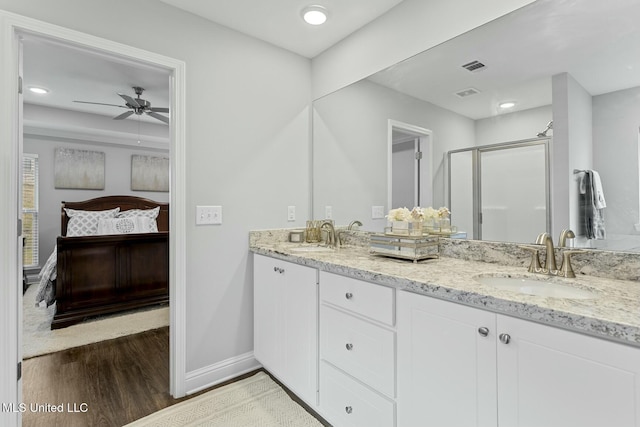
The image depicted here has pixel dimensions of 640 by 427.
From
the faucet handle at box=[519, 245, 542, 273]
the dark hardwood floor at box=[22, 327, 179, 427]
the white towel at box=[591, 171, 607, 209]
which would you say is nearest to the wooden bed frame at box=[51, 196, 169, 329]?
the dark hardwood floor at box=[22, 327, 179, 427]

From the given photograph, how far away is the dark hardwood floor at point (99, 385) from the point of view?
5.67 ft

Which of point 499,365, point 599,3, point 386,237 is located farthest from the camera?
point 386,237

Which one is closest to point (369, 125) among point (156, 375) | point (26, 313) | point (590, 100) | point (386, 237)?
point (386, 237)

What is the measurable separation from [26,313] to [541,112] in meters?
4.87

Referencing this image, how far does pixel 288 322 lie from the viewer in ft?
5.94

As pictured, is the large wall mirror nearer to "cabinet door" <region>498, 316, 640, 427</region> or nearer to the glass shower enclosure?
the glass shower enclosure

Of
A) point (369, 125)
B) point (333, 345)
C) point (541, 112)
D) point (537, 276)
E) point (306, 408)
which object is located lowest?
point (306, 408)

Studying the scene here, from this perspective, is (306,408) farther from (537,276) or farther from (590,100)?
(590,100)

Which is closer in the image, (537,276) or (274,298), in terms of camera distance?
(537,276)

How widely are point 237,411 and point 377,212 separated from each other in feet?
4.84

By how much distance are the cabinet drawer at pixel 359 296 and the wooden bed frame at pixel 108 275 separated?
289cm

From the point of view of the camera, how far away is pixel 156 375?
216 cm

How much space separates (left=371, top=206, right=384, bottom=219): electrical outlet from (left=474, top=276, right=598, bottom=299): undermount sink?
3.00 ft

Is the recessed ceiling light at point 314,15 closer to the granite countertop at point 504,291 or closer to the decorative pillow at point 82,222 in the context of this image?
the granite countertop at point 504,291
